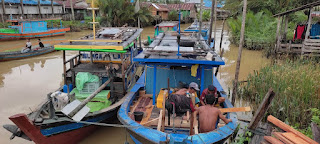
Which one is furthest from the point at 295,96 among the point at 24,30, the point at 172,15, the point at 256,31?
the point at 172,15

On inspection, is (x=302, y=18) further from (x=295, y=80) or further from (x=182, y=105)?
(x=182, y=105)

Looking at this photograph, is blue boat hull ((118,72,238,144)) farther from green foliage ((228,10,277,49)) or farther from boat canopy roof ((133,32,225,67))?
green foliage ((228,10,277,49))

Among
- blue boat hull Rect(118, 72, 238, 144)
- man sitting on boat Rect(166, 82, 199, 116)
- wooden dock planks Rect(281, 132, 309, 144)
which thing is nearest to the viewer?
wooden dock planks Rect(281, 132, 309, 144)

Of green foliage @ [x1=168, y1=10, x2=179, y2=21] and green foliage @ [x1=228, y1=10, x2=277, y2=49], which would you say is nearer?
green foliage @ [x1=228, y1=10, x2=277, y2=49]

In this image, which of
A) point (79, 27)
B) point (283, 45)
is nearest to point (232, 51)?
point (283, 45)

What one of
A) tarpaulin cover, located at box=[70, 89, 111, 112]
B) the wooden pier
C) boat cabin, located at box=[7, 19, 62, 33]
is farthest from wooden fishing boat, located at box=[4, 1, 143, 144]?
boat cabin, located at box=[7, 19, 62, 33]

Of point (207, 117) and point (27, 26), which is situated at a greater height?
point (27, 26)

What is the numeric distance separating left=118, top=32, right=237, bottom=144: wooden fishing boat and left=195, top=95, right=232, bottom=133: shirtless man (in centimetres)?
16

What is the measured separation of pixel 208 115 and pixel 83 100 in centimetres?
396

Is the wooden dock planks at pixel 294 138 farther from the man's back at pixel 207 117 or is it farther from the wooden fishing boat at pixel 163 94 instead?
the man's back at pixel 207 117

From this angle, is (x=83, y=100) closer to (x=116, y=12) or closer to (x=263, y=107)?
(x=263, y=107)

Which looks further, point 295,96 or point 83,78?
point 83,78

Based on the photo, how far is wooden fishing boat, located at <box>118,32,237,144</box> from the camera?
4301mm

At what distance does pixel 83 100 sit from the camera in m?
6.59
